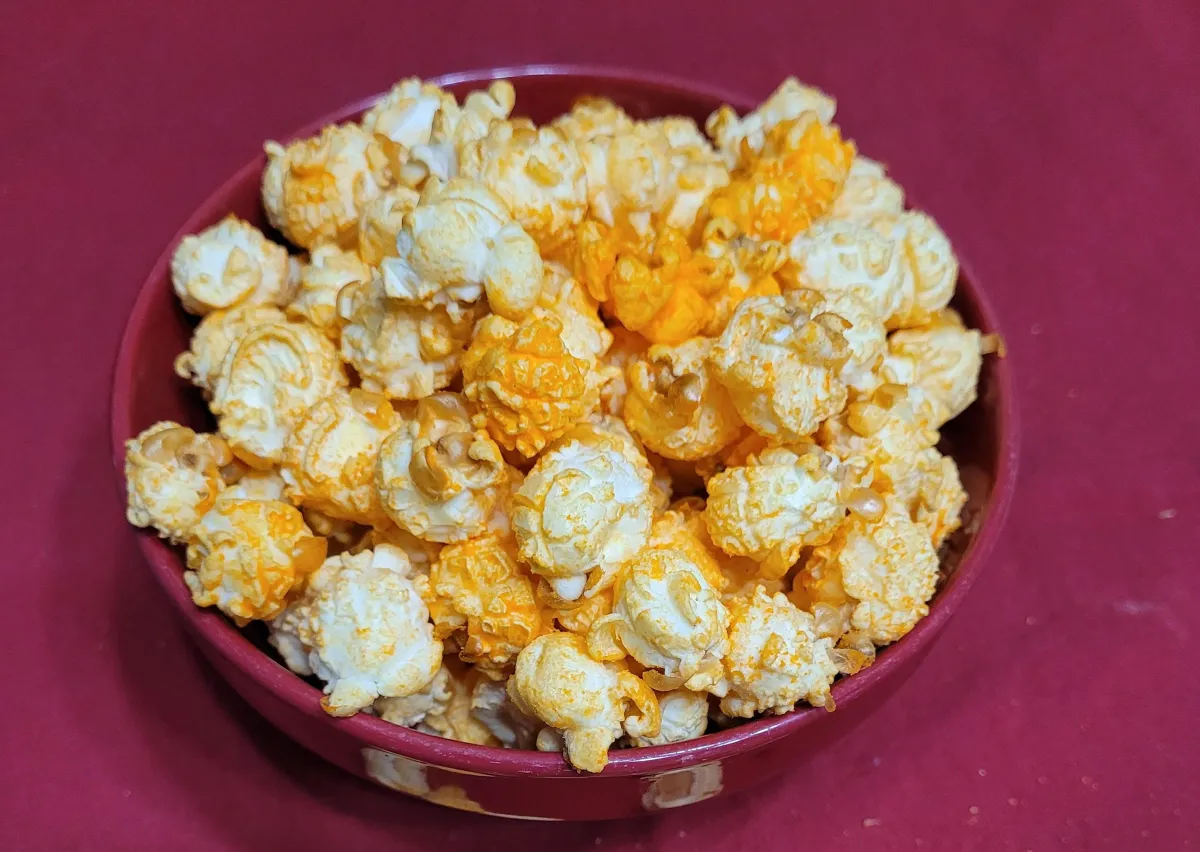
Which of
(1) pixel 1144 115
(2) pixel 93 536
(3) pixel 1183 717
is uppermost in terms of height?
(1) pixel 1144 115

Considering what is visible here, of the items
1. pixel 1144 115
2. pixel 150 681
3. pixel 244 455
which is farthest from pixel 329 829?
pixel 1144 115

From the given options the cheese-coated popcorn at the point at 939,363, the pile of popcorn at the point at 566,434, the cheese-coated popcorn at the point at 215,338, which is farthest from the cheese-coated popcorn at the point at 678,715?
the cheese-coated popcorn at the point at 215,338

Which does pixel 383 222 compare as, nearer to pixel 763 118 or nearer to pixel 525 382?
pixel 525 382

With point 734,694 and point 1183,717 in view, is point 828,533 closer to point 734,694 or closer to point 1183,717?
point 734,694

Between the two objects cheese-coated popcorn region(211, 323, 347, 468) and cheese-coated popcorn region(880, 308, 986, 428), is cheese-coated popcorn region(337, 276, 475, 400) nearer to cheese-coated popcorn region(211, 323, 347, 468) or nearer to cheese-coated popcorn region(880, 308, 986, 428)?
cheese-coated popcorn region(211, 323, 347, 468)

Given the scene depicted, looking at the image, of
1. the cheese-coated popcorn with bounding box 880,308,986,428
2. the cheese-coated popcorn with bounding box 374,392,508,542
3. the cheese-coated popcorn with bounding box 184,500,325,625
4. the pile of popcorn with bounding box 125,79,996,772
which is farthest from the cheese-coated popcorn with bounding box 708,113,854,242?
the cheese-coated popcorn with bounding box 184,500,325,625

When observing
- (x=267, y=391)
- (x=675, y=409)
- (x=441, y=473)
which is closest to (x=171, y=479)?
(x=267, y=391)

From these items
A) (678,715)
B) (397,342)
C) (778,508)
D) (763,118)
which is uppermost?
(763,118)
